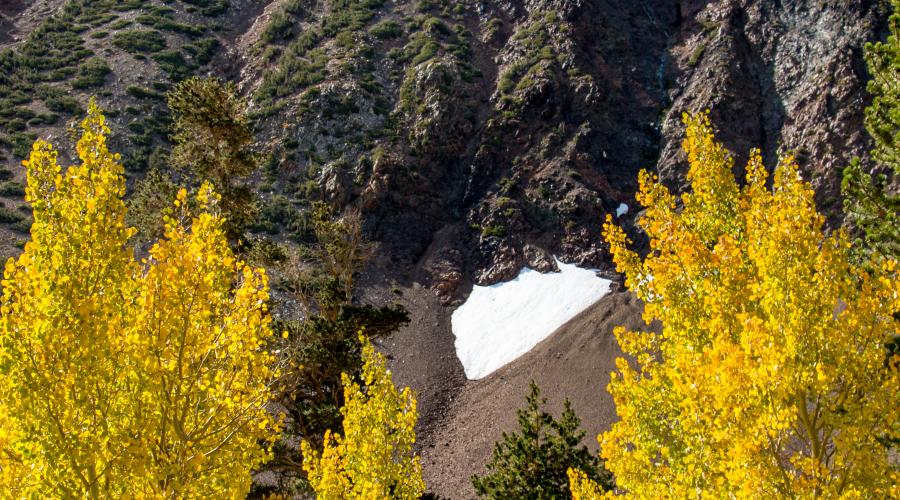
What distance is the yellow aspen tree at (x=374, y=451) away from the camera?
11.6 m

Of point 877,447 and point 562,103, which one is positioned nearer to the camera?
point 877,447

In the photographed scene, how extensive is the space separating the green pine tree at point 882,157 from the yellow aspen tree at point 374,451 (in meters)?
10.5

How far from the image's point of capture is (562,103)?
70.2 m

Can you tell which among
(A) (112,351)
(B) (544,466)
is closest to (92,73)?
(B) (544,466)

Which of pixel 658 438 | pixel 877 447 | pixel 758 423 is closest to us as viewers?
pixel 758 423

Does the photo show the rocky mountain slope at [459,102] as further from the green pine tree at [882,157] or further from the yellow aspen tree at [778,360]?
the yellow aspen tree at [778,360]

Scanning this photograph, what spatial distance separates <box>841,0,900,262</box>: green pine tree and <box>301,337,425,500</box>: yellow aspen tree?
10.5m

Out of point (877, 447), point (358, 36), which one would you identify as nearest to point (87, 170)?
point (877, 447)

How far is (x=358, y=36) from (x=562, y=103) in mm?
26663

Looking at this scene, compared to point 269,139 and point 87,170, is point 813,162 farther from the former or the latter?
point 87,170

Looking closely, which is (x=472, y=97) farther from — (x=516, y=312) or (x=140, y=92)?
(x=140, y=92)

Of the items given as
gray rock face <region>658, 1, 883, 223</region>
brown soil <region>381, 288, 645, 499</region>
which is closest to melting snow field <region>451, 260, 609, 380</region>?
brown soil <region>381, 288, 645, 499</region>

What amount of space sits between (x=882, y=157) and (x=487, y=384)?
32.6 m

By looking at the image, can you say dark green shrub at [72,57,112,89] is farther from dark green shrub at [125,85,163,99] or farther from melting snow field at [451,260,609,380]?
melting snow field at [451,260,609,380]
